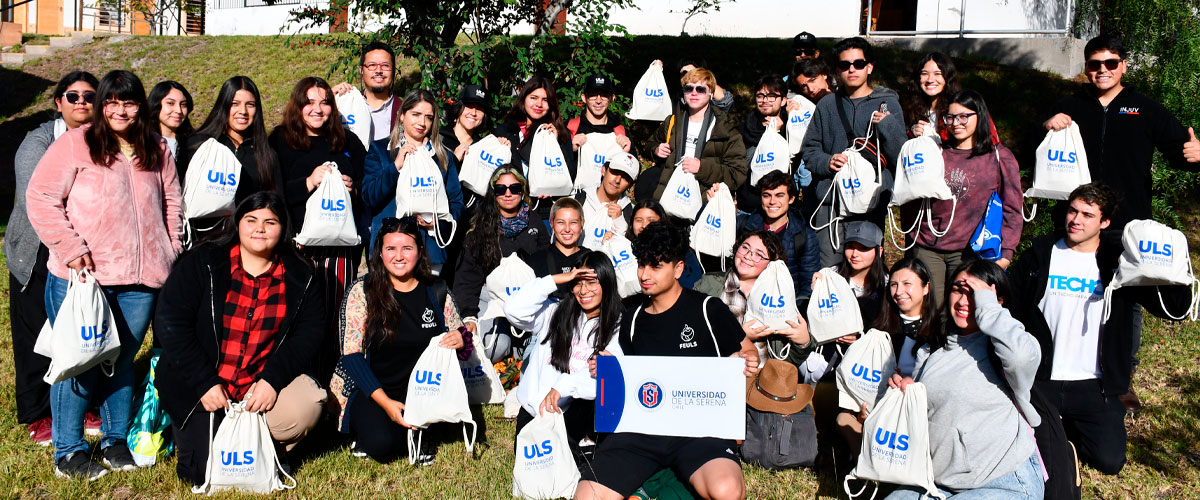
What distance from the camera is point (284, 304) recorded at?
15.4ft

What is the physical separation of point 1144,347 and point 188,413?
707 centimetres

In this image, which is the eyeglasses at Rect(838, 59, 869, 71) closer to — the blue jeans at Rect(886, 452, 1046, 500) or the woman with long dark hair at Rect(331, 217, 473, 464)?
the blue jeans at Rect(886, 452, 1046, 500)

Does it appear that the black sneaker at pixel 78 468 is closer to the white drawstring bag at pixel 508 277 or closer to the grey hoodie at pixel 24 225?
the grey hoodie at pixel 24 225

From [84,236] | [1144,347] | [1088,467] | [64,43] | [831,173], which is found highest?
[64,43]

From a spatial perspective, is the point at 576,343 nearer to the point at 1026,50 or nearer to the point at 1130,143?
the point at 1130,143

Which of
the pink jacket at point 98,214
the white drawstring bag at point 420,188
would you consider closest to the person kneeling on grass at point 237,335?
the pink jacket at point 98,214

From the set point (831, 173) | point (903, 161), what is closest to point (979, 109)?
point (903, 161)

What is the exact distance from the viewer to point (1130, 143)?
5.59m

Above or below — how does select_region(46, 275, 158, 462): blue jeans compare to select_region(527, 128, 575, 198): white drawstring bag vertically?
below

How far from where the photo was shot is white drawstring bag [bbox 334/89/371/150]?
19.4 feet

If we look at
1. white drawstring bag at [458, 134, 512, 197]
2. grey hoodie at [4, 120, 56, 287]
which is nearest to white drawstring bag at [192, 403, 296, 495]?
grey hoodie at [4, 120, 56, 287]

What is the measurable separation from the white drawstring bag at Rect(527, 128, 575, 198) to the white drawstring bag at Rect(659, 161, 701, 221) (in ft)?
2.38

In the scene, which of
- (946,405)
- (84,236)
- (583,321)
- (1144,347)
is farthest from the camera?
(1144,347)

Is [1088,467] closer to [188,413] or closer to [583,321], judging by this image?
[583,321]
